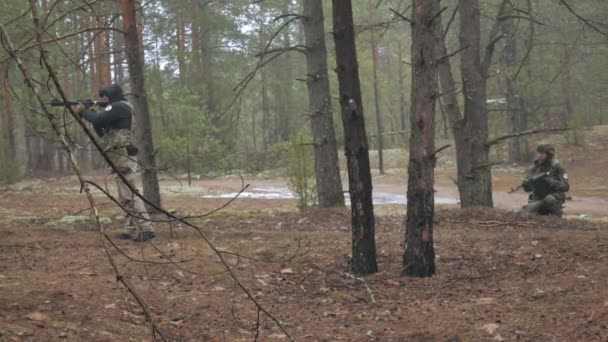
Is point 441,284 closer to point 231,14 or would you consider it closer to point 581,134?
point 581,134

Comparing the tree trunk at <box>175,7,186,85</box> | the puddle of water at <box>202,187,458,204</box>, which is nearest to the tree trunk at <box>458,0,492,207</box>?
the puddle of water at <box>202,187,458,204</box>

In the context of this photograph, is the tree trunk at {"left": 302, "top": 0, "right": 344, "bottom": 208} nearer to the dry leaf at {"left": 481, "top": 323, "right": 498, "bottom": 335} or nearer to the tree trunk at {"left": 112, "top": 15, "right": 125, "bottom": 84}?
the dry leaf at {"left": 481, "top": 323, "right": 498, "bottom": 335}

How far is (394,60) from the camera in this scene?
47.2 metres

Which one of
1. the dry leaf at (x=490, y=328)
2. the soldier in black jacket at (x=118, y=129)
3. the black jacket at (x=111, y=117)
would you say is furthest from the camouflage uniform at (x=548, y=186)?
the black jacket at (x=111, y=117)

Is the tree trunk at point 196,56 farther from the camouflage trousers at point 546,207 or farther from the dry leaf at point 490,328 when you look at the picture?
the dry leaf at point 490,328

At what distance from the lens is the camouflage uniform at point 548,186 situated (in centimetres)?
1020

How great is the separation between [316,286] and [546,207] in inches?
238

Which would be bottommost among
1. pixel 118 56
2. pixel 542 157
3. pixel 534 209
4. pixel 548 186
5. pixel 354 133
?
pixel 534 209

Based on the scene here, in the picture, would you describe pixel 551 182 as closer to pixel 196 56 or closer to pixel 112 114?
pixel 112 114

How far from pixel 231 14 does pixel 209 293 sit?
104 ft

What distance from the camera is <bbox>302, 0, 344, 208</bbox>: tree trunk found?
11.0 metres

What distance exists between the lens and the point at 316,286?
6113 mm

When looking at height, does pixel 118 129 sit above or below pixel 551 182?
above

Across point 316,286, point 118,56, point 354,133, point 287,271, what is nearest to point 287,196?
point 287,271
